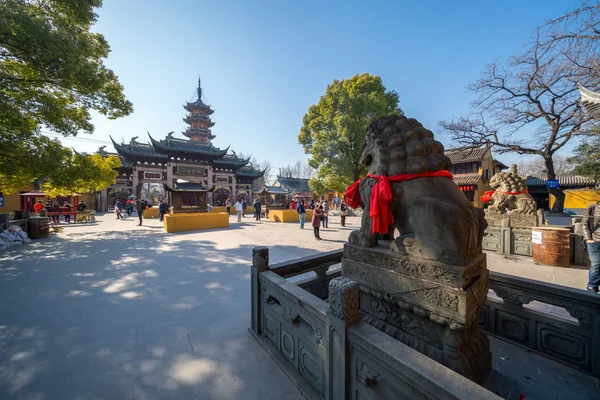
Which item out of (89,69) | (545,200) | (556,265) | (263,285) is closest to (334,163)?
(556,265)

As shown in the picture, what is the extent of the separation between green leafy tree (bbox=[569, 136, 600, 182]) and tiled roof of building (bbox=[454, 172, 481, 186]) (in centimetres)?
740

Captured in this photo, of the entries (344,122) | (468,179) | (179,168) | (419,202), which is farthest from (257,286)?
(179,168)

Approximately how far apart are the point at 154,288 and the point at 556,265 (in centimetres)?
860

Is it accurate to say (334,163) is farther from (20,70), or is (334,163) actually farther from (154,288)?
(20,70)

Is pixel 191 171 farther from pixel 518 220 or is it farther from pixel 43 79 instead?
pixel 518 220

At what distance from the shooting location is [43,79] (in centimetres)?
644

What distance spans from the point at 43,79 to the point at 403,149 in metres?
9.86

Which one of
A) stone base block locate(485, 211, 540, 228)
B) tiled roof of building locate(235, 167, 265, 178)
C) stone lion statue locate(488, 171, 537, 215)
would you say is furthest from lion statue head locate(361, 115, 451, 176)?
tiled roof of building locate(235, 167, 265, 178)

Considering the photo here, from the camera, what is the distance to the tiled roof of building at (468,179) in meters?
19.5

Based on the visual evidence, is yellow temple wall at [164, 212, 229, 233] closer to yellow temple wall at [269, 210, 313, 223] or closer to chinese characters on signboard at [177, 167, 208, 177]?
yellow temple wall at [269, 210, 313, 223]

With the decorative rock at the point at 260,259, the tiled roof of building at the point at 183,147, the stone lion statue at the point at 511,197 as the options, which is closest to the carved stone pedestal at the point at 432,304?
the decorative rock at the point at 260,259

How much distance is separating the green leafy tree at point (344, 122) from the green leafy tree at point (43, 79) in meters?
10.7

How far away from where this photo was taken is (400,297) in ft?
6.89

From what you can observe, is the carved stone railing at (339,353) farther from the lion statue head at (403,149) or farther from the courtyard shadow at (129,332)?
the lion statue head at (403,149)
